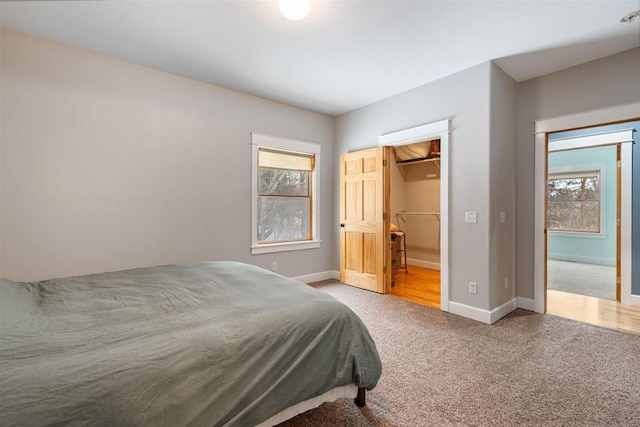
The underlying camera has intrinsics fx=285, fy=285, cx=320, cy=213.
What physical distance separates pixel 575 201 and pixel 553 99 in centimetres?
456

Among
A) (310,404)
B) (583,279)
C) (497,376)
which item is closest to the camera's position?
(310,404)

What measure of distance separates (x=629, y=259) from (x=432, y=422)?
12.1ft

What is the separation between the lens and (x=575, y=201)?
6438mm

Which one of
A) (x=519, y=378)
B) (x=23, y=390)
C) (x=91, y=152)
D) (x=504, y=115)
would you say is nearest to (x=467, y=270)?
(x=519, y=378)

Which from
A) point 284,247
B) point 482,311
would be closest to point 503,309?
point 482,311

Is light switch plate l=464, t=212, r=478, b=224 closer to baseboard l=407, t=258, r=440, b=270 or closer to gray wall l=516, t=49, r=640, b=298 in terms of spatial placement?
gray wall l=516, t=49, r=640, b=298

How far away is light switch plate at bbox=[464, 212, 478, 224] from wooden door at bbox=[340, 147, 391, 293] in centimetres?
110

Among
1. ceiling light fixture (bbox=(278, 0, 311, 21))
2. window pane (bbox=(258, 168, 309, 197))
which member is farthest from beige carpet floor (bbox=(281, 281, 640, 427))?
ceiling light fixture (bbox=(278, 0, 311, 21))

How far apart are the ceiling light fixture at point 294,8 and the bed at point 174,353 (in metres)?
1.97

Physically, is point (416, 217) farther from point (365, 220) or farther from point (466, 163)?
point (466, 163)

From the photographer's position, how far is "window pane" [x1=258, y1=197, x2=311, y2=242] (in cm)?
417

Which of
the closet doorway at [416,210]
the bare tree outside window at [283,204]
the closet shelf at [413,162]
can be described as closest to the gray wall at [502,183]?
the closet doorway at [416,210]

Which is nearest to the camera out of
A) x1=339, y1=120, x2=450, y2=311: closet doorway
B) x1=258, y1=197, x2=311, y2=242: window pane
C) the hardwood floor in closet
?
x1=339, y1=120, x2=450, y2=311: closet doorway

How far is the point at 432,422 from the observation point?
5.31 ft
